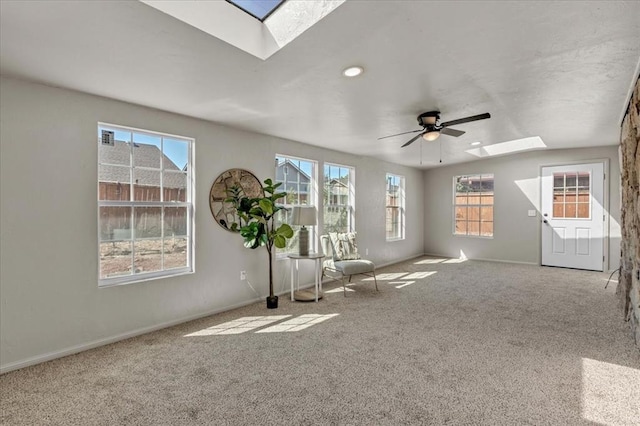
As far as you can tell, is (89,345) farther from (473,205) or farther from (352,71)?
(473,205)

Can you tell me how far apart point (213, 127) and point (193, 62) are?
155cm

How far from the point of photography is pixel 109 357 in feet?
8.87

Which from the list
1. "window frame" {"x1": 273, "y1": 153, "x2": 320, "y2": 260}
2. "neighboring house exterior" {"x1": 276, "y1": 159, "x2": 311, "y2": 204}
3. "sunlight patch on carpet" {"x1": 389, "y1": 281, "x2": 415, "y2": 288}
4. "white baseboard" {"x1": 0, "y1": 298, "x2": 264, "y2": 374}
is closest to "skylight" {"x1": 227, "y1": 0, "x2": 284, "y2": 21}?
"window frame" {"x1": 273, "y1": 153, "x2": 320, "y2": 260}

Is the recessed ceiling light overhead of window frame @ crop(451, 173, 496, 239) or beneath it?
overhead

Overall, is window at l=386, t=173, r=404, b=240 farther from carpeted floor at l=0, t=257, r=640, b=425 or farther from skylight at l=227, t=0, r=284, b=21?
skylight at l=227, t=0, r=284, b=21

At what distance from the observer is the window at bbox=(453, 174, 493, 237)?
24.2ft

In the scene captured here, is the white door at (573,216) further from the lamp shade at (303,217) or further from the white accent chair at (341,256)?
the lamp shade at (303,217)

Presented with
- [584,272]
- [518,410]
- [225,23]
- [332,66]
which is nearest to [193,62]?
[225,23]

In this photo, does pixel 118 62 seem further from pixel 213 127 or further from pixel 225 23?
pixel 213 127

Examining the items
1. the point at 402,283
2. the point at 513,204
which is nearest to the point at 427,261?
the point at 513,204

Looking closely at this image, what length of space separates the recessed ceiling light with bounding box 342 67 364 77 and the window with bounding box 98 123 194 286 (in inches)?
81.7

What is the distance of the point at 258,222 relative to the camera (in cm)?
395

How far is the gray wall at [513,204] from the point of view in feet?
19.2

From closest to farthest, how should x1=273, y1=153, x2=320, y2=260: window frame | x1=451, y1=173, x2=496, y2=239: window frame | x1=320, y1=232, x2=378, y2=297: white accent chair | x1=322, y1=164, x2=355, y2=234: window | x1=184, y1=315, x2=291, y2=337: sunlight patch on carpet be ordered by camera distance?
1. x1=184, y1=315, x2=291, y2=337: sunlight patch on carpet
2. x1=273, y1=153, x2=320, y2=260: window frame
3. x1=320, y1=232, x2=378, y2=297: white accent chair
4. x1=322, y1=164, x2=355, y2=234: window
5. x1=451, y1=173, x2=496, y2=239: window frame
